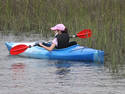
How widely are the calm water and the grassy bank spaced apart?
29.4 inches

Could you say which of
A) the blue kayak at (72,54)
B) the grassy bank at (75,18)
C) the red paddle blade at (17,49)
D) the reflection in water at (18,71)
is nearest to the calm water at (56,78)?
the reflection in water at (18,71)

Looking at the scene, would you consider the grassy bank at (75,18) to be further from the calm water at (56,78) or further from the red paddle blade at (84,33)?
the calm water at (56,78)

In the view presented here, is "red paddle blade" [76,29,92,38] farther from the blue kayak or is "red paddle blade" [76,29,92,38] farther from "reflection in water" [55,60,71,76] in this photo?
"reflection in water" [55,60,71,76]

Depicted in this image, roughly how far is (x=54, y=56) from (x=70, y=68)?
1.48m

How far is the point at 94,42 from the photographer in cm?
1106

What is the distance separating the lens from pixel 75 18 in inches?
492

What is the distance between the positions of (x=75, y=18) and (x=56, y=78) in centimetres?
450

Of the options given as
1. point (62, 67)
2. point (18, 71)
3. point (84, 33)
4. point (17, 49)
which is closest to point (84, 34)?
point (84, 33)

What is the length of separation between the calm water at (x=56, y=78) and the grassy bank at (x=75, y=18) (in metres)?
0.75

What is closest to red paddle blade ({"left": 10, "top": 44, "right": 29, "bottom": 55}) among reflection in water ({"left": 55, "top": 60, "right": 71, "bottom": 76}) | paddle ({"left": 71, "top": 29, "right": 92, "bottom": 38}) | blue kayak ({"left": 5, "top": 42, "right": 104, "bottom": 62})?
blue kayak ({"left": 5, "top": 42, "right": 104, "bottom": 62})

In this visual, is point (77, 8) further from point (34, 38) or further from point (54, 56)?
point (54, 56)

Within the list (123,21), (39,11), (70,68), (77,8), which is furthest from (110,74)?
(39,11)

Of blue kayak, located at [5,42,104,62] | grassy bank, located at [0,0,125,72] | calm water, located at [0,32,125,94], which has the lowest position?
calm water, located at [0,32,125,94]

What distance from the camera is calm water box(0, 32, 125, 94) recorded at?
283 inches
